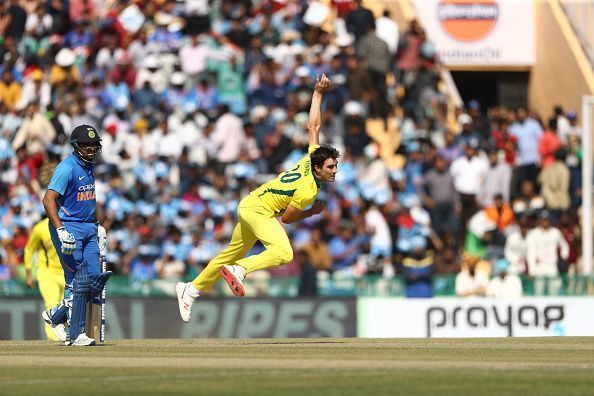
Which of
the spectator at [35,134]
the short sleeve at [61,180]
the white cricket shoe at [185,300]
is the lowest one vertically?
the white cricket shoe at [185,300]

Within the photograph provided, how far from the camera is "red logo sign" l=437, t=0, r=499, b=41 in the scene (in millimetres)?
33750

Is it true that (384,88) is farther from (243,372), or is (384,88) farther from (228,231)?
(243,372)

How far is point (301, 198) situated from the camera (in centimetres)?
1605

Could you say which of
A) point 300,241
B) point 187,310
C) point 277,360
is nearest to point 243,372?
point 277,360

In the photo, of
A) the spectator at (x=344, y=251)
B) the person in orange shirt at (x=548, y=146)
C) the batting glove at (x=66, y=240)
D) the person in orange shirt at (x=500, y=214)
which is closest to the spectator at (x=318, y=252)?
the spectator at (x=344, y=251)

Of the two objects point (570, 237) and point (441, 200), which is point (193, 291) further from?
point (570, 237)

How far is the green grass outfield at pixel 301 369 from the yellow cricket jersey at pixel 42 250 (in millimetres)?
3383

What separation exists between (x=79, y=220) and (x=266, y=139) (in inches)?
496

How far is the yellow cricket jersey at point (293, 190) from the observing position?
16.0 m

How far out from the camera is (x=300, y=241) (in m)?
26.0

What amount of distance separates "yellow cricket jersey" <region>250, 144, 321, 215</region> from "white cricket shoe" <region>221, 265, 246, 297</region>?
783 millimetres

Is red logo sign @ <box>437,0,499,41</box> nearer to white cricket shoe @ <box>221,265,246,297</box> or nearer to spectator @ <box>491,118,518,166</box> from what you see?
spectator @ <box>491,118,518,166</box>

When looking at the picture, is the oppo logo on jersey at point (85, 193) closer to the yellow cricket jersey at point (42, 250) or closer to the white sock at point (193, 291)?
the white sock at point (193, 291)

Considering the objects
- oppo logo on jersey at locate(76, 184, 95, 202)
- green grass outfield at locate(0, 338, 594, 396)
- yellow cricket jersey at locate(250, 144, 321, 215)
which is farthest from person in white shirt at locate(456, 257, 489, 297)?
oppo logo on jersey at locate(76, 184, 95, 202)
